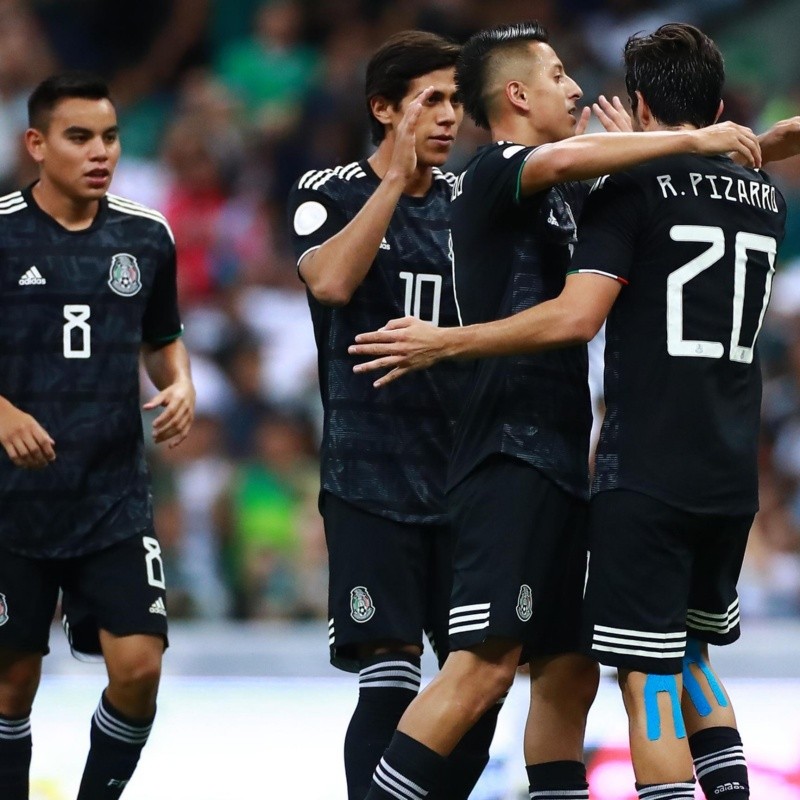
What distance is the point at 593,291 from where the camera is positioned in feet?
12.6

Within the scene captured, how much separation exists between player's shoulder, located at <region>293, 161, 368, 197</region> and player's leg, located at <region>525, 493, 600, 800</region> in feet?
4.02

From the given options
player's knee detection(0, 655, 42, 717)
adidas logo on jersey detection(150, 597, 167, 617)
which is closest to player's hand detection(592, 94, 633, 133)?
adidas logo on jersey detection(150, 597, 167, 617)

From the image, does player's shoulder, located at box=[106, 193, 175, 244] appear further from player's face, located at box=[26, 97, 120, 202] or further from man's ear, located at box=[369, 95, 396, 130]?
man's ear, located at box=[369, 95, 396, 130]

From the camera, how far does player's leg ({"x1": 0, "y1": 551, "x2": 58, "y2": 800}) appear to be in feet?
16.0

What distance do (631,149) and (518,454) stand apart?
2.63 feet

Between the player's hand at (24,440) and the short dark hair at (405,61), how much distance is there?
1378 millimetres

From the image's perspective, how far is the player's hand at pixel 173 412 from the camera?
16.0ft

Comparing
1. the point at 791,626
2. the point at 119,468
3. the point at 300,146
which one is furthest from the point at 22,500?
the point at 300,146

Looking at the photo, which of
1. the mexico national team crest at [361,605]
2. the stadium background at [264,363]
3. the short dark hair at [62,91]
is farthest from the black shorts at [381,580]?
the short dark hair at [62,91]

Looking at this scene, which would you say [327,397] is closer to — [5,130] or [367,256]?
[367,256]

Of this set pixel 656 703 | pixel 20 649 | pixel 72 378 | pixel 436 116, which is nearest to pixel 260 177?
pixel 72 378

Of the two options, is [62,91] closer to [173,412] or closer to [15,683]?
[173,412]

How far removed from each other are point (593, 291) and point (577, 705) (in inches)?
44.2

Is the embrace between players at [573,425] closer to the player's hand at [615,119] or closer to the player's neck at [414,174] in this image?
the player's hand at [615,119]
